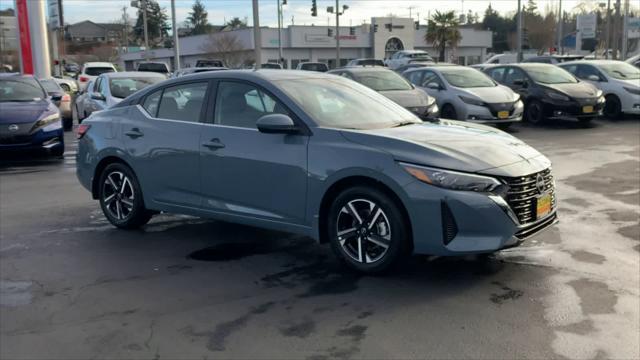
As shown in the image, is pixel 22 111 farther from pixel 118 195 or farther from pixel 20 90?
pixel 118 195

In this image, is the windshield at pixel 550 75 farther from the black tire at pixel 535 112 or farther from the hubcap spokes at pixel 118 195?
the hubcap spokes at pixel 118 195

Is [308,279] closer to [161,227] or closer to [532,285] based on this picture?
[532,285]

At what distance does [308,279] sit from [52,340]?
190 centimetres

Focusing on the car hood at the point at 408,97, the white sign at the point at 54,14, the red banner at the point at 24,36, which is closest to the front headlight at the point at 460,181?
the car hood at the point at 408,97

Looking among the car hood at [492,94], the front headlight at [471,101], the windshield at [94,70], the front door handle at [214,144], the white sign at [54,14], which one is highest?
the white sign at [54,14]

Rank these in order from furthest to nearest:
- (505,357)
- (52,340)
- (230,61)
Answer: (230,61) → (52,340) → (505,357)

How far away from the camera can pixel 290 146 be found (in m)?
5.32

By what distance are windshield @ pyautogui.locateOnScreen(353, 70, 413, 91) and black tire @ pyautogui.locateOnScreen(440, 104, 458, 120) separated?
4.05ft

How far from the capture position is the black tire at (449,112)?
51.6 ft

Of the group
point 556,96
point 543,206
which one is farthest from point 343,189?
point 556,96

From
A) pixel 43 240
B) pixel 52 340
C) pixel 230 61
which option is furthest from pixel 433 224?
pixel 230 61

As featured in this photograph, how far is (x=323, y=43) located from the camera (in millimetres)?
68250

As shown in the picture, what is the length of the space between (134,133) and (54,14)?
43174 mm

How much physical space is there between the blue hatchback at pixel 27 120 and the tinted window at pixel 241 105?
6846 millimetres
